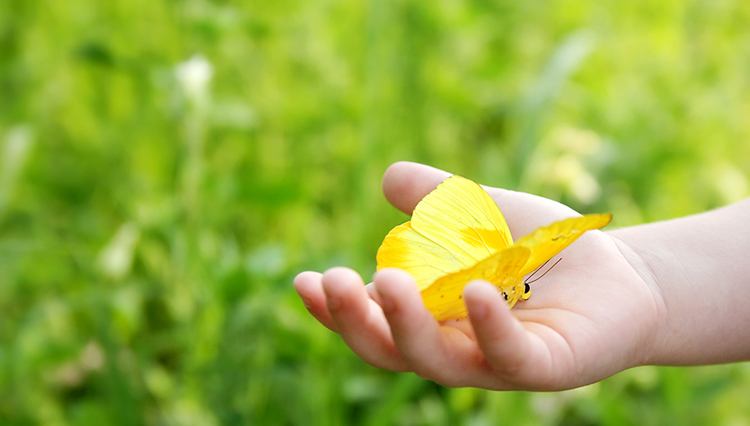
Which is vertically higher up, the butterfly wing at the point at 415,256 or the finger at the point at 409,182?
the finger at the point at 409,182

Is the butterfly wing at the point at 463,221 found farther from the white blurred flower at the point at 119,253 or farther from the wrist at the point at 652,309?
the white blurred flower at the point at 119,253

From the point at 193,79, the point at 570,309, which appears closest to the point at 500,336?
the point at 570,309

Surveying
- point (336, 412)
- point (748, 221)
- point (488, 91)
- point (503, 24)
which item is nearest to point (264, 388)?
point (336, 412)

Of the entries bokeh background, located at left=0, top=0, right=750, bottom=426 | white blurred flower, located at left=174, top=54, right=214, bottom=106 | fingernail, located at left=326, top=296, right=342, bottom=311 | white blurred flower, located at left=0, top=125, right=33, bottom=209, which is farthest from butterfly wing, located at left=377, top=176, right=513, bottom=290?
white blurred flower, located at left=0, top=125, right=33, bottom=209

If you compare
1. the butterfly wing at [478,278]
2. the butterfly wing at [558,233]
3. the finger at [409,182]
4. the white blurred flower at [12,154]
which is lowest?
the butterfly wing at [478,278]

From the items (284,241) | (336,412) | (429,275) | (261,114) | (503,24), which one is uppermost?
(503,24)

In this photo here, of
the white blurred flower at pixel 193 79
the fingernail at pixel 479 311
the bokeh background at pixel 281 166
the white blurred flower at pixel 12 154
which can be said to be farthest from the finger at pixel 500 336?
the white blurred flower at pixel 12 154

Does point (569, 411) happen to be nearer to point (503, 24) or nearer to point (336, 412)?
point (336, 412)

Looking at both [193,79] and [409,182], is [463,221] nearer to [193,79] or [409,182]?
[409,182]
